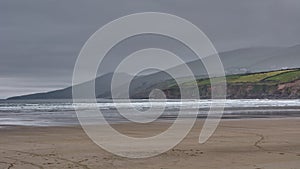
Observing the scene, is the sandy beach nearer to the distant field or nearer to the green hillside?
the green hillside

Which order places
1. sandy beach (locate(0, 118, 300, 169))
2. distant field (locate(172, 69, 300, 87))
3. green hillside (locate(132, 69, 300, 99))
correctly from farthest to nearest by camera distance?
distant field (locate(172, 69, 300, 87)) → green hillside (locate(132, 69, 300, 99)) → sandy beach (locate(0, 118, 300, 169))

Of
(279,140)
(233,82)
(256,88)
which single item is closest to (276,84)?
(256,88)

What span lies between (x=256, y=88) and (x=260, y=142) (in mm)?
154127

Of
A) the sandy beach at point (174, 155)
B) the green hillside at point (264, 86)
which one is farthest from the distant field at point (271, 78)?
the sandy beach at point (174, 155)

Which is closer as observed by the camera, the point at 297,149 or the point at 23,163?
the point at 23,163

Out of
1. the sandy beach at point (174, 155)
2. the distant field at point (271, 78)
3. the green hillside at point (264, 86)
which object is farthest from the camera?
the distant field at point (271, 78)

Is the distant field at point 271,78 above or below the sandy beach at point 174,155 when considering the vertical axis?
above

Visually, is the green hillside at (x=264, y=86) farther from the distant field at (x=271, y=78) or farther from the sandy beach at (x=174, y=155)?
the sandy beach at (x=174, y=155)

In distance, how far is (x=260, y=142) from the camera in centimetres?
1862

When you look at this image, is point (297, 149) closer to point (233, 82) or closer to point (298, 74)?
point (298, 74)

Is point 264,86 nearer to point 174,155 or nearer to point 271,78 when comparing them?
point 271,78

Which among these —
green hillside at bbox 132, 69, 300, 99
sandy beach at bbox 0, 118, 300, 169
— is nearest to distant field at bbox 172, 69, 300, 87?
green hillside at bbox 132, 69, 300, 99

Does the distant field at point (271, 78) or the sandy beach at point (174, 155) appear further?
the distant field at point (271, 78)

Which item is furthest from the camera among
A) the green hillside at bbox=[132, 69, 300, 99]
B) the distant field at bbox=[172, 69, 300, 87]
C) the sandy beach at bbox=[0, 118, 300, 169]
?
the distant field at bbox=[172, 69, 300, 87]
